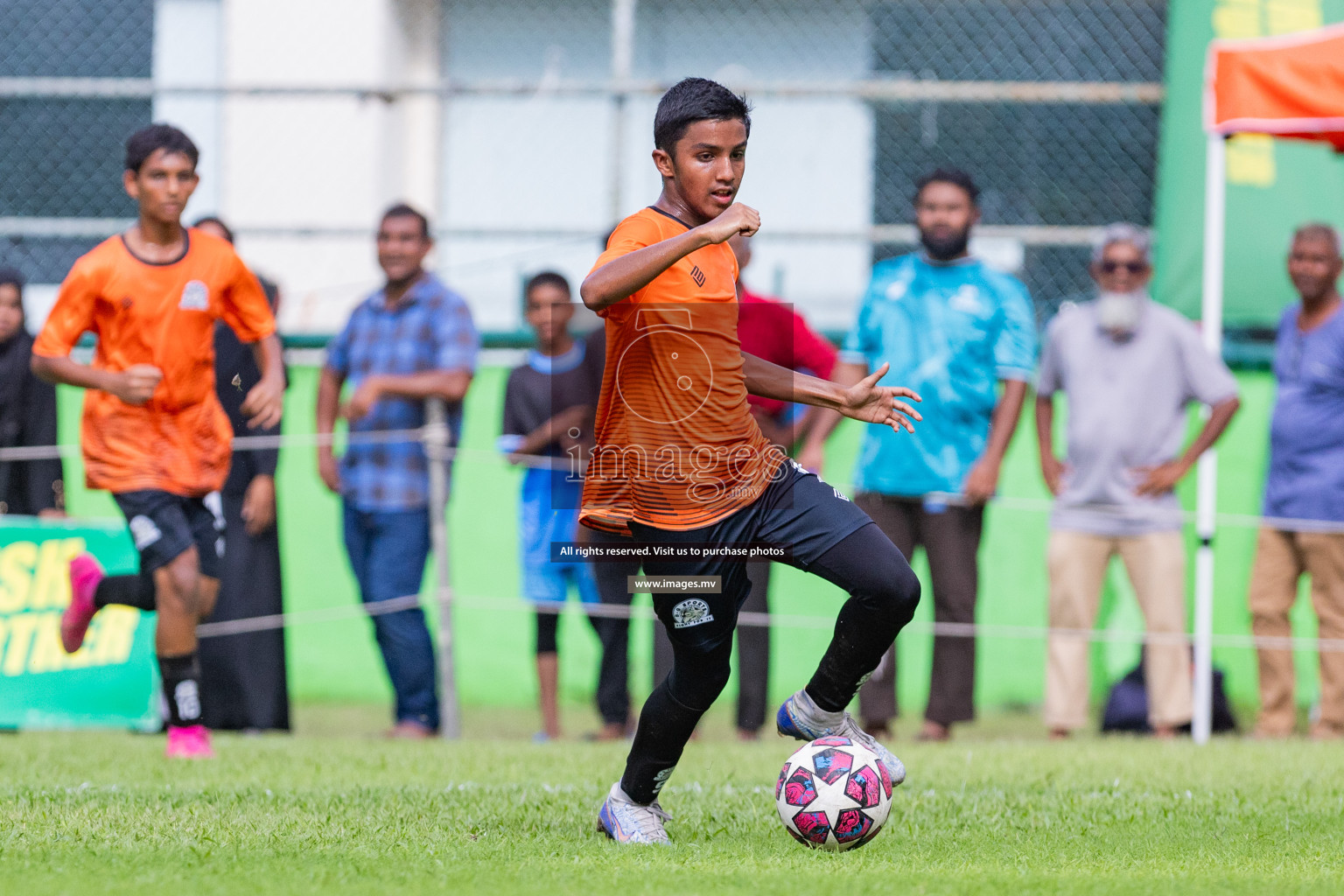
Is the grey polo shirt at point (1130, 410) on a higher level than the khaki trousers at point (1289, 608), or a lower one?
higher

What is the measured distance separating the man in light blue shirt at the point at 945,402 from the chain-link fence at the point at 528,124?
239 centimetres

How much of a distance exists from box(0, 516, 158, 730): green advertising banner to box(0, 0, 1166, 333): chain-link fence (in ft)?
9.04

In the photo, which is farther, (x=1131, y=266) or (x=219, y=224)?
(x=219, y=224)

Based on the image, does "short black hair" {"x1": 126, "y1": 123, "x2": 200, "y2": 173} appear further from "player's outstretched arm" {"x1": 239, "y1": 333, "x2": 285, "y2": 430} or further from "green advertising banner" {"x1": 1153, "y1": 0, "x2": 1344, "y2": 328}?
"green advertising banner" {"x1": 1153, "y1": 0, "x2": 1344, "y2": 328}

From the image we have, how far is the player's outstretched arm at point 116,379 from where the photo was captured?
238 inches

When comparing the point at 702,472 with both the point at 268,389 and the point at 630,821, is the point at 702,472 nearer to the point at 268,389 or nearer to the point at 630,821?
the point at 630,821

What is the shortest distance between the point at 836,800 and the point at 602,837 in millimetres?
671

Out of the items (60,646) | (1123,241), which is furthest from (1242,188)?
(60,646)

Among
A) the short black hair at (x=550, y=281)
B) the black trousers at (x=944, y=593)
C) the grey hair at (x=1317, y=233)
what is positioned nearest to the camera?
the black trousers at (x=944, y=593)

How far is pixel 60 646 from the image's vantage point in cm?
772

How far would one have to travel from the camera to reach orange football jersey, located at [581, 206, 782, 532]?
4.21 m

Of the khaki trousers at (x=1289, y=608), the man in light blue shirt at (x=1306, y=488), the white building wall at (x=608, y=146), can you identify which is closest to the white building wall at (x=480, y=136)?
the white building wall at (x=608, y=146)

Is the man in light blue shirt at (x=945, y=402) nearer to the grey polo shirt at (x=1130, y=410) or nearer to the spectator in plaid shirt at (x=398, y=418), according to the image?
the grey polo shirt at (x=1130, y=410)

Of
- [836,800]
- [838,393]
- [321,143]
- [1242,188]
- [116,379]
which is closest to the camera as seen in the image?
[836,800]
